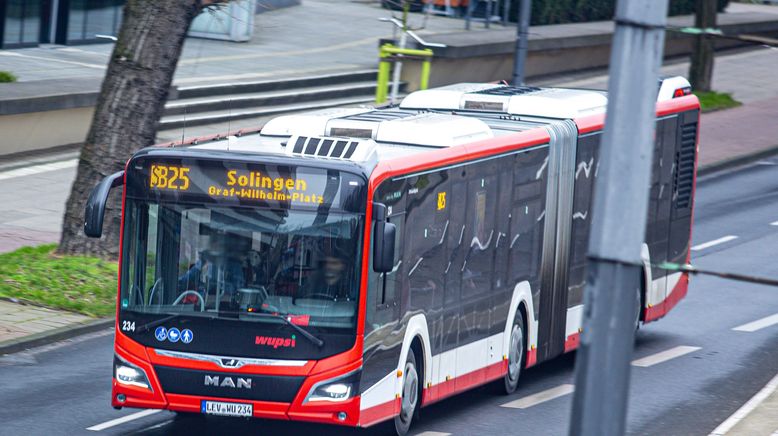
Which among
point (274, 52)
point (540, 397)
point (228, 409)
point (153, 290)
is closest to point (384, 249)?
point (228, 409)

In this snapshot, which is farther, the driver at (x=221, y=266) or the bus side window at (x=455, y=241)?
the bus side window at (x=455, y=241)

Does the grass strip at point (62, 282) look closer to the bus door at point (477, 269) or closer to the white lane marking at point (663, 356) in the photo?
the bus door at point (477, 269)

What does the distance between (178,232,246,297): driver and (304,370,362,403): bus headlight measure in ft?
3.18

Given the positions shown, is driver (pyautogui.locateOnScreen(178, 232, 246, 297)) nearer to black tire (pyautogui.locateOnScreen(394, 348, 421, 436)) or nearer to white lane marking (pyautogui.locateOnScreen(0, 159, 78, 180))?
black tire (pyautogui.locateOnScreen(394, 348, 421, 436))

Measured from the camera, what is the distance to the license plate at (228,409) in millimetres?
10641

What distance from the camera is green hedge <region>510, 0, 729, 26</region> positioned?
147 feet

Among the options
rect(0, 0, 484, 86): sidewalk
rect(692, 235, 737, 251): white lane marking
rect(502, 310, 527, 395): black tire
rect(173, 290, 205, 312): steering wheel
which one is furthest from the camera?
rect(0, 0, 484, 86): sidewalk

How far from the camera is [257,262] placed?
1064 cm

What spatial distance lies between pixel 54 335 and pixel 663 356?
6.87 m

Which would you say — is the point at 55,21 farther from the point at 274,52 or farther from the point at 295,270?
the point at 295,270

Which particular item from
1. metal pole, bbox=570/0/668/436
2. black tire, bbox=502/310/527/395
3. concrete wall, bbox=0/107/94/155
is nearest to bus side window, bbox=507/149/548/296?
black tire, bbox=502/310/527/395

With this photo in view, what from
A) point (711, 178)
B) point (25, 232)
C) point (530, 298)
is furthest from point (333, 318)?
point (711, 178)

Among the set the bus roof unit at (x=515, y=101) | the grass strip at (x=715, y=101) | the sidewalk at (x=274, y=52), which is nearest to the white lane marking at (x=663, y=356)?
the bus roof unit at (x=515, y=101)

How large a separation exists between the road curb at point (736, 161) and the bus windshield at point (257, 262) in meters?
19.3
